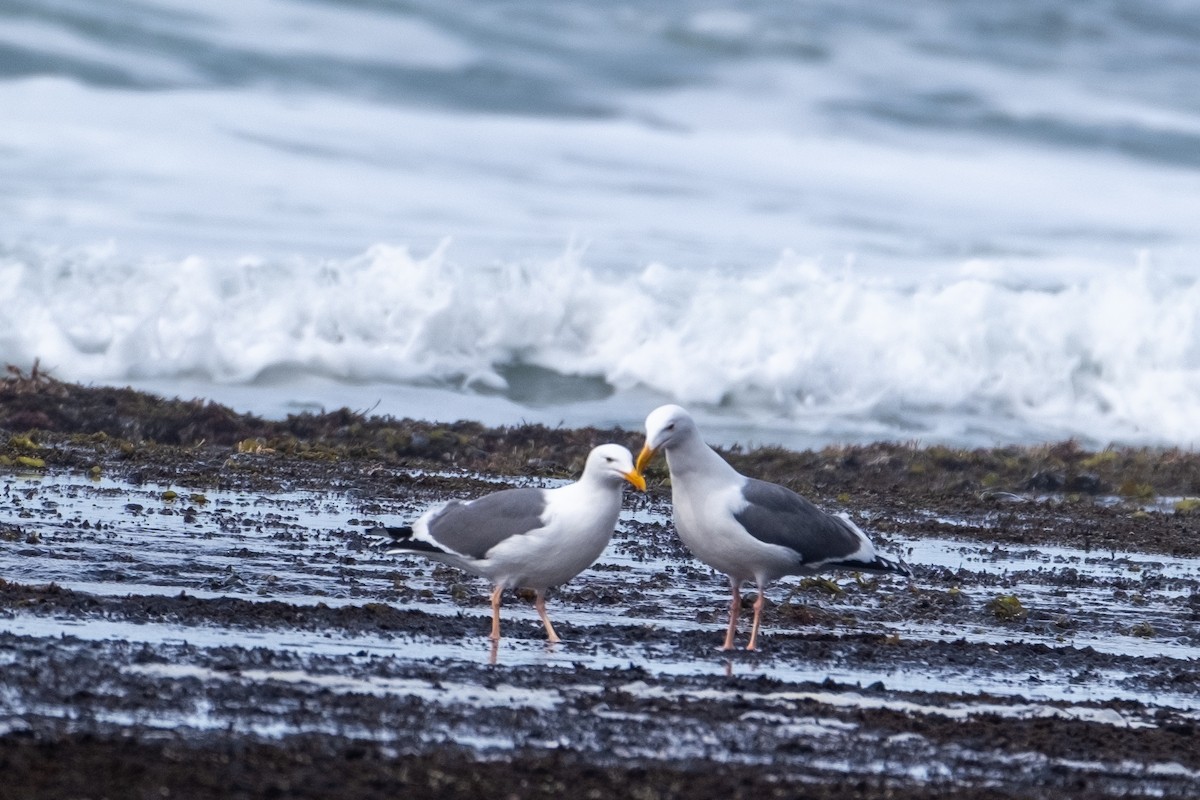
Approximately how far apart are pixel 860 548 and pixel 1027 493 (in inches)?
299

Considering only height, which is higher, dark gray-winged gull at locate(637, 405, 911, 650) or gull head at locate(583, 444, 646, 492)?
gull head at locate(583, 444, 646, 492)

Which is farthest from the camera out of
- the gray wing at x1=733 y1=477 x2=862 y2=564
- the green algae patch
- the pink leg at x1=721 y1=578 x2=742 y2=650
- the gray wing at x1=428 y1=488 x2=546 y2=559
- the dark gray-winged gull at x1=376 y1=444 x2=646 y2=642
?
the green algae patch

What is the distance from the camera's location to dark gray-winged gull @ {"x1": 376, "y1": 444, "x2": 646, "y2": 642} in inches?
355

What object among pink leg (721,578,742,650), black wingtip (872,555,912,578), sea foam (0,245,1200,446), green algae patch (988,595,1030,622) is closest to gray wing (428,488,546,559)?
pink leg (721,578,742,650)

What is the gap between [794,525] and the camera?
954 cm

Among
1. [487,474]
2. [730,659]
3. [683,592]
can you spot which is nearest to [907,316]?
[487,474]

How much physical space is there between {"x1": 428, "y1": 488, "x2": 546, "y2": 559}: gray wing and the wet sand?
374 millimetres

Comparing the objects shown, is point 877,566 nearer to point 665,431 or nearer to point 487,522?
point 665,431

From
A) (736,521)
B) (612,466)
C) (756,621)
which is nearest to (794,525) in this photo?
(736,521)

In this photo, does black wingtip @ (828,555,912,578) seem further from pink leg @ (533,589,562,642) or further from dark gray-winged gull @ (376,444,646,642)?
pink leg @ (533,589,562,642)

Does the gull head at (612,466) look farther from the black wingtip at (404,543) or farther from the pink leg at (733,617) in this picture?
the black wingtip at (404,543)

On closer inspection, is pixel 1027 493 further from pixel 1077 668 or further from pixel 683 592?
pixel 1077 668

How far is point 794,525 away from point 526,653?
74.3 inches

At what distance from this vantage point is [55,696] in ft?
20.9
